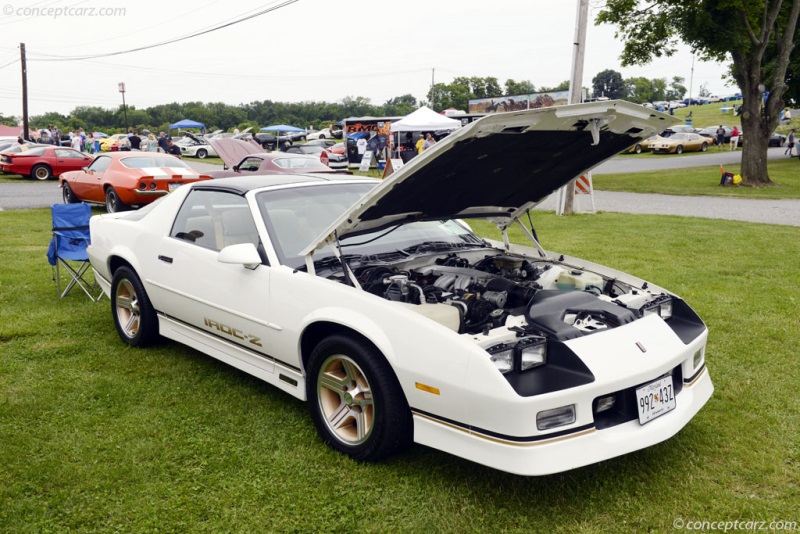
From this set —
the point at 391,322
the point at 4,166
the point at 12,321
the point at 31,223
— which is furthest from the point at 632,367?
the point at 4,166

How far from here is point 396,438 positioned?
9.69 ft

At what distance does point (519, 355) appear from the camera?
9.07 feet

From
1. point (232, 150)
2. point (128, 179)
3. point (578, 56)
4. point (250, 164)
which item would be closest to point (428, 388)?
point (128, 179)

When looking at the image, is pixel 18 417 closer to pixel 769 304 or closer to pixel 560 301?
pixel 560 301

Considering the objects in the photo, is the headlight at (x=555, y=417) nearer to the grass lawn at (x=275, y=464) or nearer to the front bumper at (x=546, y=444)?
the front bumper at (x=546, y=444)

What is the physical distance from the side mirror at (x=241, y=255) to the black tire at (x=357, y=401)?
675mm

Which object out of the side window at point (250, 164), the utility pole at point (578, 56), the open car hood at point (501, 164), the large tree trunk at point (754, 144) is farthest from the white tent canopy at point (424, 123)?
the open car hood at point (501, 164)

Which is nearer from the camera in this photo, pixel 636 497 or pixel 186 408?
pixel 636 497

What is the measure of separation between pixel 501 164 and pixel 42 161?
21397mm

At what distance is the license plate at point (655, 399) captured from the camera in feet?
9.20

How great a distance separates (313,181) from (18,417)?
233 cm

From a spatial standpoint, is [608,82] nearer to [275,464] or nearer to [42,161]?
[42,161]

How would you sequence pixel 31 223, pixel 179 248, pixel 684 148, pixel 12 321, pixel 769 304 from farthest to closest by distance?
1. pixel 684 148
2. pixel 31 223
3. pixel 769 304
4. pixel 12 321
5. pixel 179 248

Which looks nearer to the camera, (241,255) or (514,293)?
(241,255)
